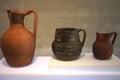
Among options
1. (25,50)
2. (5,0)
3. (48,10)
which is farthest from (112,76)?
(5,0)

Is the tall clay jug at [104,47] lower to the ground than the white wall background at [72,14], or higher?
lower

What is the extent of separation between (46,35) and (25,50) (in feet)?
1.02

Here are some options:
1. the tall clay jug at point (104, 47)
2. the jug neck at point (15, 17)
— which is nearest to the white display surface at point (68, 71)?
the tall clay jug at point (104, 47)

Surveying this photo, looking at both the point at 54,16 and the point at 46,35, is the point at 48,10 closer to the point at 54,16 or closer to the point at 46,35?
the point at 54,16

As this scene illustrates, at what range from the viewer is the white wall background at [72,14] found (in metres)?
1.08

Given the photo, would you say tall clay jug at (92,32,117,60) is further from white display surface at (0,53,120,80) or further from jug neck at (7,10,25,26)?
jug neck at (7,10,25,26)

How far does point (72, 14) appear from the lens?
110cm

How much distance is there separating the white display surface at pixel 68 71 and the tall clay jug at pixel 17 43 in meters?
0.05

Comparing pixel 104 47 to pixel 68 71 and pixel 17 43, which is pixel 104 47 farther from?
pixel 17 43

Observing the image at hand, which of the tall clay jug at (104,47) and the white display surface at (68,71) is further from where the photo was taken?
the tall clay jug at (104,47)

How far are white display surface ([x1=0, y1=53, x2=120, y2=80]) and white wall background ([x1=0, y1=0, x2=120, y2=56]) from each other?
0.30 metres

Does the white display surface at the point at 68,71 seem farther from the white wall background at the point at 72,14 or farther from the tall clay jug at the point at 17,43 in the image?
the white wall background at the point at 72,14

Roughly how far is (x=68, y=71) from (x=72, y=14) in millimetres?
425

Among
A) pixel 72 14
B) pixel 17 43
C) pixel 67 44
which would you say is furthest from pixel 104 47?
pixel 17 43
